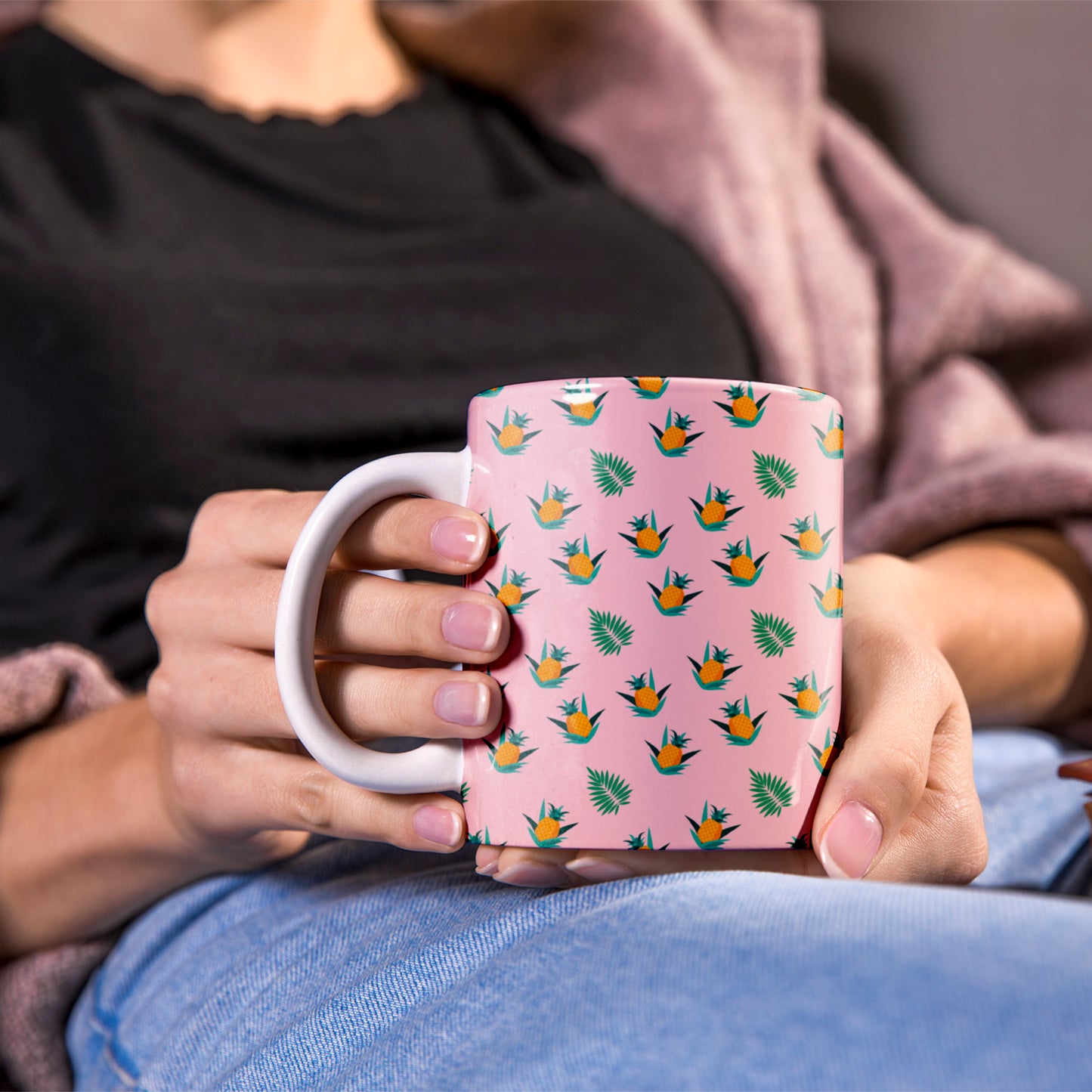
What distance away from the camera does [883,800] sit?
1.30 feet

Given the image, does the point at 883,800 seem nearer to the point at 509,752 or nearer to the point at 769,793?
the point at 769,793

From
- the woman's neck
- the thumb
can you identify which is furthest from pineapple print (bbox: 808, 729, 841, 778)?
the woman's neck

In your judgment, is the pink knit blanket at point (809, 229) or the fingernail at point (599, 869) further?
the pink knit blanket at point (809, 229)

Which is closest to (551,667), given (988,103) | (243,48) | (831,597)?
(831,597)

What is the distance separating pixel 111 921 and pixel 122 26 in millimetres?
972

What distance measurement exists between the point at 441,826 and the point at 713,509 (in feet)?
0.62

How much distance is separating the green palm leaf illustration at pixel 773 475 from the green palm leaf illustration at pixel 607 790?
134 millimetres

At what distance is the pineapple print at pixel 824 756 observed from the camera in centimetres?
42

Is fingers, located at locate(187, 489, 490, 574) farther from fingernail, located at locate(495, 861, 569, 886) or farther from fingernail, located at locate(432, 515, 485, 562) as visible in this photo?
fingernail, located at locate(495, 861, 569, 886)

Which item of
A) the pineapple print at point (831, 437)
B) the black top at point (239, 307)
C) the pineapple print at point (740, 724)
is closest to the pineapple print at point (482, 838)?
the pineapple print at point (740, 724)

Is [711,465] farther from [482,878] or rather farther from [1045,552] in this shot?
[1045,552]

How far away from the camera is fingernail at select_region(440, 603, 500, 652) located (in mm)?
399

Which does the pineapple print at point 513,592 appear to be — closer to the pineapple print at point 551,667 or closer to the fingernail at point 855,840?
the pineapple print at point 551,667

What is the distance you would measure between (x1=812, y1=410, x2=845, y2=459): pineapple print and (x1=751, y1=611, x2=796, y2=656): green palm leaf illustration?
78mm
